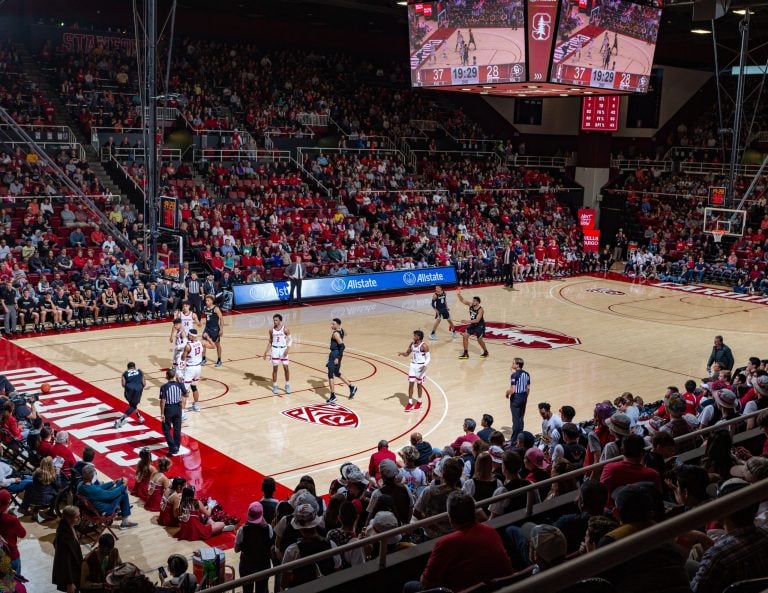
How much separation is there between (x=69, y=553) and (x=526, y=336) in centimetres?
1647

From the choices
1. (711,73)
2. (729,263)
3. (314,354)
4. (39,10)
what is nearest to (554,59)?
(314,354)

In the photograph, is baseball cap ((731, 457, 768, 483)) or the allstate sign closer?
baseball cap ((731, 457, 768, 483))

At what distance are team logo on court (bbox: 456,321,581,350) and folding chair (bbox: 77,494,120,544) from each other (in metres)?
13.7

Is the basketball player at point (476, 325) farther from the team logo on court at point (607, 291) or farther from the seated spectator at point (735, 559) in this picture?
the seated spectator at point (735, 559)

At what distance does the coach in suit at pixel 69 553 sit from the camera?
8.34 m

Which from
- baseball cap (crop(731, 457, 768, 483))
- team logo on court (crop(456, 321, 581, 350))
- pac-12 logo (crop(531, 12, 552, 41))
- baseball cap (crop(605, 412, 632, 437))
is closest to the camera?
baseball cap (crop(731, 457, 768, 483))

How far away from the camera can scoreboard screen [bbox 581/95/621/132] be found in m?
41.7

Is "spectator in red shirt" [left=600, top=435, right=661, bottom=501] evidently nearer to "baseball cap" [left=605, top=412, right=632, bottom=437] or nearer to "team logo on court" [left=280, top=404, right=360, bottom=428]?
"baseball cap" [left=605, top=412, right=632, bottom=437]

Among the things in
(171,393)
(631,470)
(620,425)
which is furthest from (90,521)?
(631,470)

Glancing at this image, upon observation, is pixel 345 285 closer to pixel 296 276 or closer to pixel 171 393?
pixel 296 276

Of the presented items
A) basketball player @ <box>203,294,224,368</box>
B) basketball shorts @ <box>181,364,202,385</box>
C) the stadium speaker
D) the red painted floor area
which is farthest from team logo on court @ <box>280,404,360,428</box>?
the stadium speaker

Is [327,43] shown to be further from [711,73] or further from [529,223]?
[711,73]

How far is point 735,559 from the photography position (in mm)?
3812

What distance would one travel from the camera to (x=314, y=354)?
2041 cm
